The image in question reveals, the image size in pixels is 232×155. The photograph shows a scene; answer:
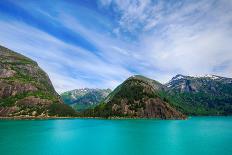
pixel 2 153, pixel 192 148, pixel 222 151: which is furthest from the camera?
pixel 192 148

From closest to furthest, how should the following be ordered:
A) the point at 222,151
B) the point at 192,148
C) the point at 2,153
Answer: the point at 2,153
the point at 222,151
the point at 192,148

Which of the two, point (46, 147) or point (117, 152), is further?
point (46, 147)

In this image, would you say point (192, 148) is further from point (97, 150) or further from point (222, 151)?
point (97, 150)

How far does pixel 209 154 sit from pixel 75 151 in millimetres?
40804

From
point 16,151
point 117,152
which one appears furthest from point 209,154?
point 16,151

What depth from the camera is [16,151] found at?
8350 cm

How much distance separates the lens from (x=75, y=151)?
282 feet

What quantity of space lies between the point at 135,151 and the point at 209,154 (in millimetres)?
22141

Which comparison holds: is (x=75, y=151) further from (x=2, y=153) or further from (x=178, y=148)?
(x=178, y=148)

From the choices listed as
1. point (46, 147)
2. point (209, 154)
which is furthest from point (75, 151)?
point (209, 154)

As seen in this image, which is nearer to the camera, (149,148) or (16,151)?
(16,151)

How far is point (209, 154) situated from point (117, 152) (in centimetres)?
2750

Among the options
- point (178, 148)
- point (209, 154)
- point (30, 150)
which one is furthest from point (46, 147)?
point (209, 154)

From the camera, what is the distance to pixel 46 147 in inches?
3627
